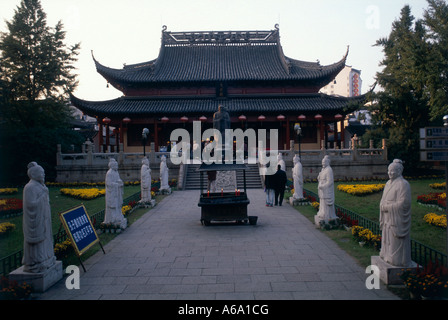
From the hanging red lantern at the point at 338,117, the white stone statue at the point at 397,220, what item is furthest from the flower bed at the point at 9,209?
the hanging red lantern at the point at 338,117

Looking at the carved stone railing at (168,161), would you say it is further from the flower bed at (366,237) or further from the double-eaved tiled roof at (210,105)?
the flower bed at (366,237)

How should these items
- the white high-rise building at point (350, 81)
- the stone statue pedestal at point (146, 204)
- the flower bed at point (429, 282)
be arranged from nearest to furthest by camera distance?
the flower bed at point (429, 282) → the stone statue pedestal at point (146, 204) → the white high-rise building at point (350, 81)

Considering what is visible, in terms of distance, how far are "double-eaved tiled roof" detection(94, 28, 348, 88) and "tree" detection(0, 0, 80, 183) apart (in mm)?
3756

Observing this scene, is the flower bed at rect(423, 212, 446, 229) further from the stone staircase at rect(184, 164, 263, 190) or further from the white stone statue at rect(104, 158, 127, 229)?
the stone staircase at rect(184, 164, 263, 190)

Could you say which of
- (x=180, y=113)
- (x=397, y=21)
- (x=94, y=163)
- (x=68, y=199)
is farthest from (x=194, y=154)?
(x=397, y=21)

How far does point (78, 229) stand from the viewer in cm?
682

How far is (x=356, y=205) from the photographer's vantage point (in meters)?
13.3

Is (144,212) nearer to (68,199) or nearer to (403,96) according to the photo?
(68,199)

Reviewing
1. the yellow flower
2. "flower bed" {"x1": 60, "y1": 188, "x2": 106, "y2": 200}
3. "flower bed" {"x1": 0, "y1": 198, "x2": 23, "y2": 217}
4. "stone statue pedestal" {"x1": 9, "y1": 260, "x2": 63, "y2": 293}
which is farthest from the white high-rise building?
"stone statue pedestal" {"x1": 9, "y1": 260, "x2": 63, "y2": 293}

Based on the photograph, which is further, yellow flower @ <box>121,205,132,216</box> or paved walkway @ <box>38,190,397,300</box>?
yellow flower @ <box>121,205,132,216</box>

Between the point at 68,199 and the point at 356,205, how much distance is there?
46.3ft

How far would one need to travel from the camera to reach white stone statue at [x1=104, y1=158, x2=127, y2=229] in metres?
9.25

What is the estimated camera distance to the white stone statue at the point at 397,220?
5406 mm

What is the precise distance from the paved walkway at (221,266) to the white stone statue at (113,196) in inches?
21.9
